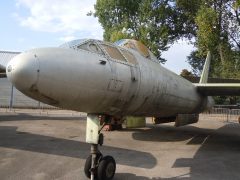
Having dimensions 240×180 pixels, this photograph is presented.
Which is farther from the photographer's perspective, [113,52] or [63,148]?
[63,148]

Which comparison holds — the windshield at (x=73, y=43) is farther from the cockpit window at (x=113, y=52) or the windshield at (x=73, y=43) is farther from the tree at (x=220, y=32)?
the tree at (x=220, y=32)

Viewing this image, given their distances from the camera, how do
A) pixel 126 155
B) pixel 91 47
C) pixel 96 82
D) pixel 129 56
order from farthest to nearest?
pixel 126 155
pixel 129 56
pixel 91 47
pixel 96 82

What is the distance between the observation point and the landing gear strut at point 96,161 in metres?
7.36

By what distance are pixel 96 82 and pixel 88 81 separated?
0.24 m

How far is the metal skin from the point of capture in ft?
19.1

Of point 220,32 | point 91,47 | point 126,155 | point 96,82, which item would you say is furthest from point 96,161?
point 220,32

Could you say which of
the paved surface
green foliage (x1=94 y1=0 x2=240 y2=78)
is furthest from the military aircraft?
green foliage (x1=94 y1=0 x2=240 y2=78)

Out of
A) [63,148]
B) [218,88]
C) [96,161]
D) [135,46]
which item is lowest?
[63,148]

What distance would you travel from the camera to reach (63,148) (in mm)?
11336

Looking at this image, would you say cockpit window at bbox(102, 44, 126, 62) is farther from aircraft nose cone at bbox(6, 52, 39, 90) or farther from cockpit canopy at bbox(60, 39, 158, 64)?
aircraft nose cone at bbox(6, 52, 39, 90)

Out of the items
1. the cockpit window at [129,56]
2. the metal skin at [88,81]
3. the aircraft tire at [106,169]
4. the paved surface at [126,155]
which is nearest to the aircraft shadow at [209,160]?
the paved surface at [126,155]

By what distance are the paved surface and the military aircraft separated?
4.29ft

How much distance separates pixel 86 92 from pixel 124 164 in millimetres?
3513

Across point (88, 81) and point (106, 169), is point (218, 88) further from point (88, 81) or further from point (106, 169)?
point (88, 81)
